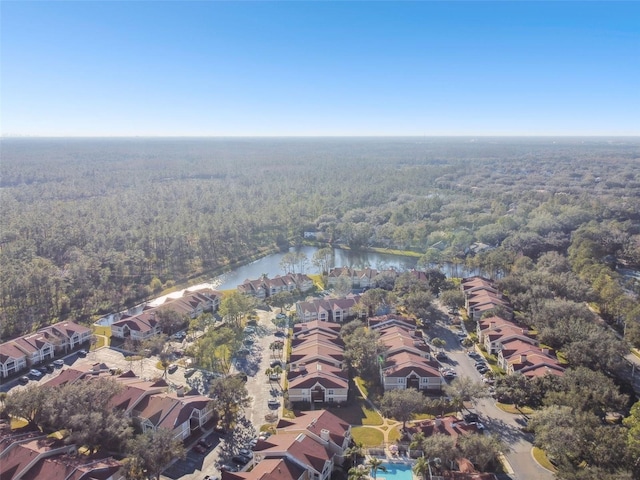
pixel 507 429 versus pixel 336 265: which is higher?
pixel 507 429

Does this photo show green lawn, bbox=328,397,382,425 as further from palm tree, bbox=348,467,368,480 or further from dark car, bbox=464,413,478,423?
palm tree, bbox=348,467,368,480

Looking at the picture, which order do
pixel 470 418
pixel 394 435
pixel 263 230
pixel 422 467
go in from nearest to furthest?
pixel 422 467, pixel 394 435, pixel 470 418, pixel 263 230

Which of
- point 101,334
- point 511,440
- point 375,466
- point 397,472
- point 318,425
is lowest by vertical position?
point 101,334

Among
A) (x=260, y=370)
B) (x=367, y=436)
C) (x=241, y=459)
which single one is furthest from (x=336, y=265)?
(x=241, y=459)

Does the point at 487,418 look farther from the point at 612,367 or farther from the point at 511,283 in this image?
the point at 511,283

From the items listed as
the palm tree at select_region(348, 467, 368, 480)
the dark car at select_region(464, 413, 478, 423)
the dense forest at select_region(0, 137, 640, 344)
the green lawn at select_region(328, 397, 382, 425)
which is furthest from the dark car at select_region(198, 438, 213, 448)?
the dense forest at select_region(0, 137, 640, 344)

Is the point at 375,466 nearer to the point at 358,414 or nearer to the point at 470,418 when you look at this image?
the point at 358,414
